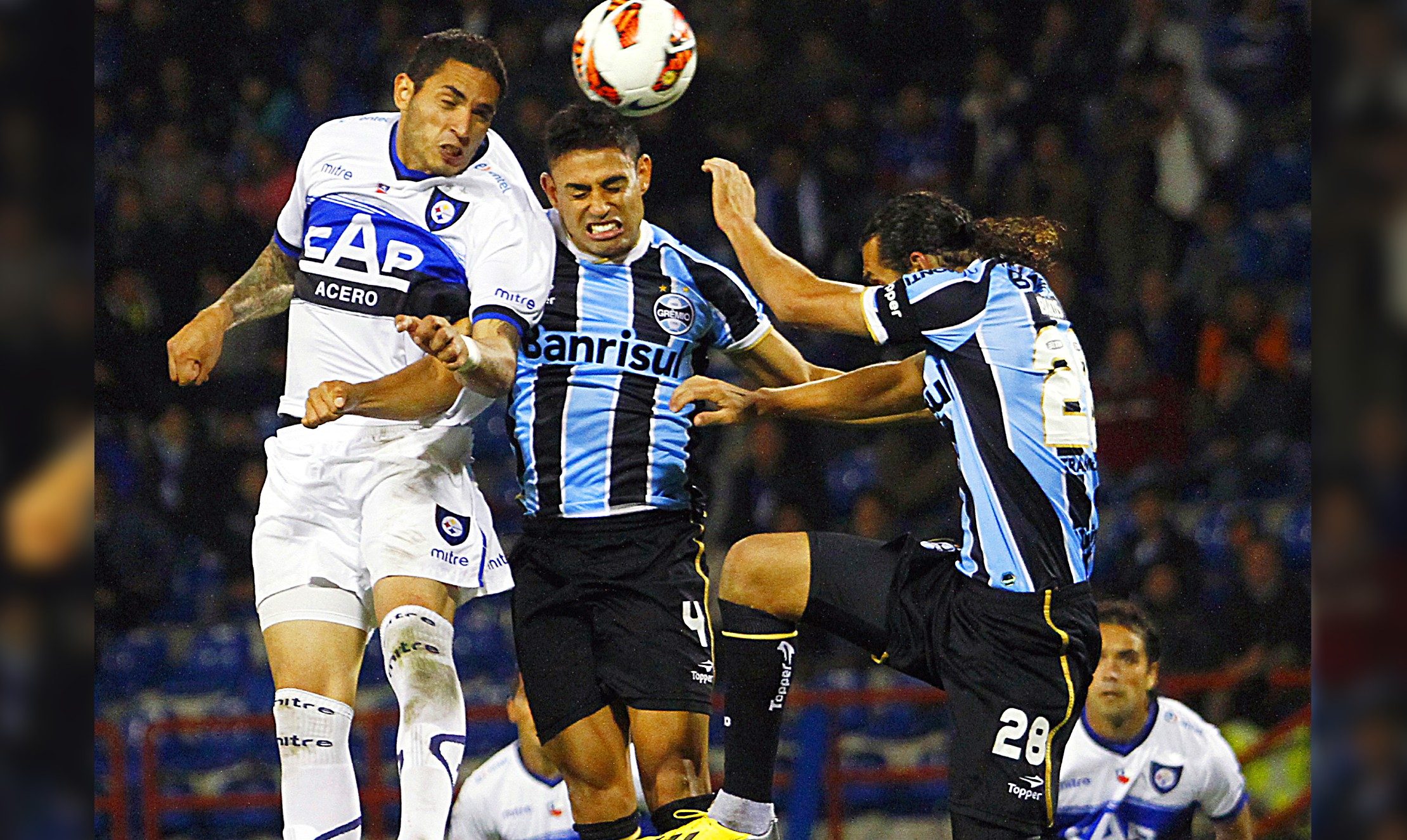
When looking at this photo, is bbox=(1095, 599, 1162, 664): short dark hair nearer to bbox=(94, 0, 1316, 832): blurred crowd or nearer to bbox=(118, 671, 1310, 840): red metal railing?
bbox=(118, 671, 1310, 840): red metal railing

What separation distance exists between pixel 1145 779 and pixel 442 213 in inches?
134

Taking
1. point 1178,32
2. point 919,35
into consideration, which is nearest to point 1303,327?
point 1178,32

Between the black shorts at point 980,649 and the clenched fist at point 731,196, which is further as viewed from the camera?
the clenched fist at point 731,196

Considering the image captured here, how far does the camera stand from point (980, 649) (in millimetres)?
3656

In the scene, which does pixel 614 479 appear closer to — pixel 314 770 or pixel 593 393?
pixel 593 393

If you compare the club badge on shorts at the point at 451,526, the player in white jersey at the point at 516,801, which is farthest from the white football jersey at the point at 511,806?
the club badge on shorts at the point at 451,526

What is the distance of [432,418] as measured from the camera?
4.15m

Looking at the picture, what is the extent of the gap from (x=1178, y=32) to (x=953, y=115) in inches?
51.5

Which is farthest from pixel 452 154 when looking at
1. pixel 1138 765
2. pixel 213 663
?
pixel 213 663

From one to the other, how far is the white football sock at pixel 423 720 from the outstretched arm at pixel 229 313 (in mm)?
921

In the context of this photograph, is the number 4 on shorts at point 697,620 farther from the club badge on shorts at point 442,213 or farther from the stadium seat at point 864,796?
the stadium seat at point 864,796

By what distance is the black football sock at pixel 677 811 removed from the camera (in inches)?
155
